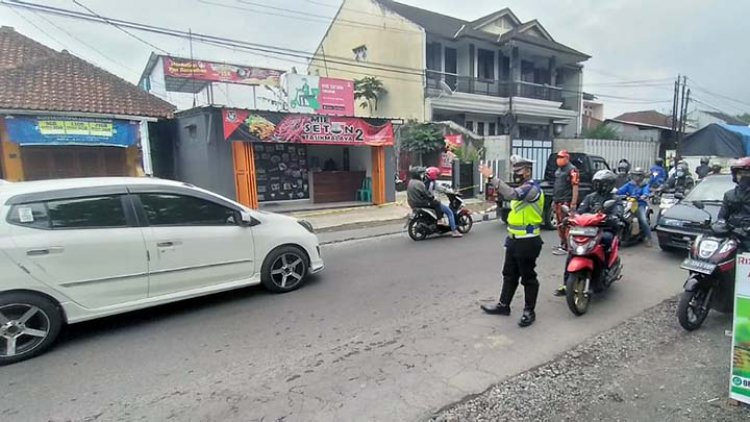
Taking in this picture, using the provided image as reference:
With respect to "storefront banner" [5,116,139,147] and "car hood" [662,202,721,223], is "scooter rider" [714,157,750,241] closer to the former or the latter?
"car hood" [662,202,721,223]

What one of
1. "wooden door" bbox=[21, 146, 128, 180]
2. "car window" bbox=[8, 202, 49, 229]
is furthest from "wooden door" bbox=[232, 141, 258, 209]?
"car window" bbox=[8, 202, 49, 229]

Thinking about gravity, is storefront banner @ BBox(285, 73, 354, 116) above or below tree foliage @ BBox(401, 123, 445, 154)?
above

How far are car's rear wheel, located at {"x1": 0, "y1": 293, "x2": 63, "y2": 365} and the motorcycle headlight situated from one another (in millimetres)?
6232

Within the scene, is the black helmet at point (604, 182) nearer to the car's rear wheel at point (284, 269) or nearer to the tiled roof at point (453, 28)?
the car's rear wheel at point (284, 269)

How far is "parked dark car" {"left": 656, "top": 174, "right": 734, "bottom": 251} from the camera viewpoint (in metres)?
6.41

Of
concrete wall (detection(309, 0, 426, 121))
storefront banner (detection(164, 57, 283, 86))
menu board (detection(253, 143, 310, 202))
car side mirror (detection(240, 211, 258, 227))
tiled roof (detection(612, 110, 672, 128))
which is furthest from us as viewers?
tiled roof (detection(612, 110, 672, 128))

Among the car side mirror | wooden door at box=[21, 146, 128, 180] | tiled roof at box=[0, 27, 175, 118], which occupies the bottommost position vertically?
the car side mirror

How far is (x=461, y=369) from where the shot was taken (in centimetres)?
332

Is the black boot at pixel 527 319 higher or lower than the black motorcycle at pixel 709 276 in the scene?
lower

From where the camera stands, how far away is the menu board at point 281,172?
14531 mm

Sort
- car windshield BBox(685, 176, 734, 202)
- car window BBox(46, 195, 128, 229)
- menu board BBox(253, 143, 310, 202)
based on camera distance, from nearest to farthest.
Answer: car window BBox(46, 195, 128, 229), car windshield BBox(685, 176, 734, 202), menu board BBox(253, 143, 310, 202)

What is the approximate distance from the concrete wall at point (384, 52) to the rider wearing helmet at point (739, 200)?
17.0 metres

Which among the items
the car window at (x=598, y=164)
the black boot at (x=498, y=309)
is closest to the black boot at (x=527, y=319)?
the black boot at (x=498, y=309)

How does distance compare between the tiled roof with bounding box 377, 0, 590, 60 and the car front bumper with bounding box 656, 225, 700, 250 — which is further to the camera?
the tiled roof with bounding box 377, 0, 590, 60
